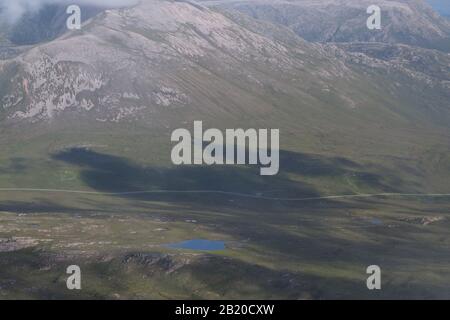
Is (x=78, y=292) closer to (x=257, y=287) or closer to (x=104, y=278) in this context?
(x=104, y=278)
